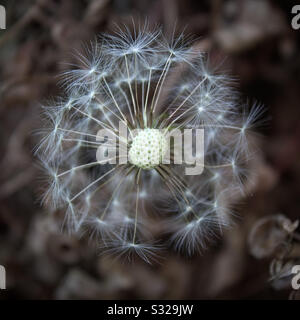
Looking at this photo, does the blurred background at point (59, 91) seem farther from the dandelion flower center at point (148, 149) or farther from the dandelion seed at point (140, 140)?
the dandelion flower center at point (148, 149)

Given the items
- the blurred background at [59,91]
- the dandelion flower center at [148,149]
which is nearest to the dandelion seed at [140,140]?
the dandelion flower center at [148,149]

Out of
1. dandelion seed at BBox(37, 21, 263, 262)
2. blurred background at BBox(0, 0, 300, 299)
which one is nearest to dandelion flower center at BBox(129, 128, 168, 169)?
dandelion seed at BBox(37, 21, 263, 262)

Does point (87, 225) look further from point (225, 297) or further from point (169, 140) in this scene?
point (225, 297)

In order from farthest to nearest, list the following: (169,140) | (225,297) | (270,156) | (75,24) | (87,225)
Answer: (270,156)
(225,297)
(75,24)
(87,225)
(169,140)

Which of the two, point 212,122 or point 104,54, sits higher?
point 104,54

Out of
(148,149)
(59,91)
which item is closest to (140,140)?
(148,149)

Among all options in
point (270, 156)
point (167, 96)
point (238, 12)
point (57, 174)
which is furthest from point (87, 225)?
point (238, 12)
